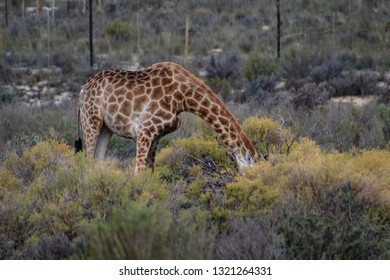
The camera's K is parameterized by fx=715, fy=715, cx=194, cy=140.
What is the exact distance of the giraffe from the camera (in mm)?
8180

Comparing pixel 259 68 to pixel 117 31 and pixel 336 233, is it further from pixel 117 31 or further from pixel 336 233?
pixel 336 233

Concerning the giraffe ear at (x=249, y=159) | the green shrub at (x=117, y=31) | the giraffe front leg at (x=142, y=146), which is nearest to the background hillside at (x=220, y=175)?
the giraffe ear at (x=249, y=159)

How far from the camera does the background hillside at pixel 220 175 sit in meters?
5.89

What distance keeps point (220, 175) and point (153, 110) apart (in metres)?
1.11

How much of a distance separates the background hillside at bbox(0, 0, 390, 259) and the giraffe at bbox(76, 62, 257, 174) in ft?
1.13

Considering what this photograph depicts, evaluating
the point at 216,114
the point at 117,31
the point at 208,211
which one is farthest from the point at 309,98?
the point at 117,31

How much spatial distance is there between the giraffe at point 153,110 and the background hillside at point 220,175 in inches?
13.6

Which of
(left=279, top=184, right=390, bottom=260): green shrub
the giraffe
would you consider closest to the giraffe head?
the giraffe

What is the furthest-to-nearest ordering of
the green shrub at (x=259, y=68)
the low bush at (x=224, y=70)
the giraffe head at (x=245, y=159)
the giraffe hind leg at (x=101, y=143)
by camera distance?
the low bush at (x=224, y=70)
the green shrub at (x=259, y=68)
the giraffe hind leg at (x=101, y=143)
the giraffe head at (x=245, y=159)

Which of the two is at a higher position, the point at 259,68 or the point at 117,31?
the point at 259,68

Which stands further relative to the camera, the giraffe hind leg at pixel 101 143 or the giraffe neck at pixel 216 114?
the giraffe hind leg at pixel 101 143

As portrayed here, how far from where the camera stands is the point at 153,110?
8.23 metres

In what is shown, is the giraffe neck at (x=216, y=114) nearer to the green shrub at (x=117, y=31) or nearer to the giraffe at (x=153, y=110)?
the giraffe at (x=153, y=110)

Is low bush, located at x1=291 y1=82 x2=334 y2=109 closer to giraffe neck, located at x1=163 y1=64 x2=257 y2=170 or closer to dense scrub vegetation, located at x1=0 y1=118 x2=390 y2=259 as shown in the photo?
dense scrub vegetation, located at x1=0 y1=118 x2=390 y2=259
